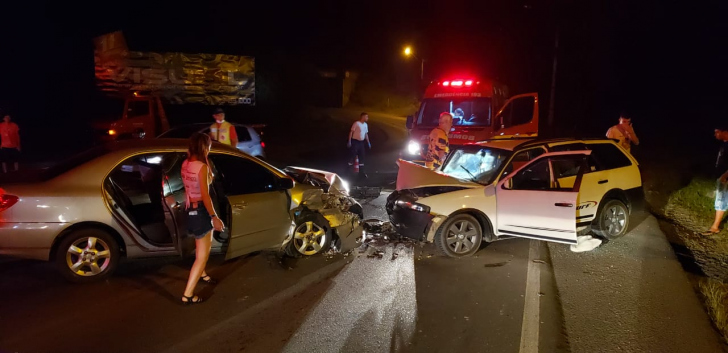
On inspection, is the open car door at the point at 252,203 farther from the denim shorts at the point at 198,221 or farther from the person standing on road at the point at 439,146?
the person standing on road at the point at 439,146

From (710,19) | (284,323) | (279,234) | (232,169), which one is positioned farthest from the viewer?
(710,19)

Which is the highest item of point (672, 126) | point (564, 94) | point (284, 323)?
point (564, 94)

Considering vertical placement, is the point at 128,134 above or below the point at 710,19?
below

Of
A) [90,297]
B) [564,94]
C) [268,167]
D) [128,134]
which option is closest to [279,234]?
[268,167]

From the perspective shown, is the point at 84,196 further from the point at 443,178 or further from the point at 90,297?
the point at 443,178

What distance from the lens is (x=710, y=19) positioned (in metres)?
37.0

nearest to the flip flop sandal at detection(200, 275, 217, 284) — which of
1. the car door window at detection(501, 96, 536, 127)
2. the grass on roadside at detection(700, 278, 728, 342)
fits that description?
the grass on roadside at detection(700, 278, 728, 342)

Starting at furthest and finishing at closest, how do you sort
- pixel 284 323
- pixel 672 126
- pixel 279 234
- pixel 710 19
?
1. pixel 710 19
2. pixel 672 126
3. pixel 279 234
4. pixel 284 323

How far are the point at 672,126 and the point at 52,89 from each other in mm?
34001

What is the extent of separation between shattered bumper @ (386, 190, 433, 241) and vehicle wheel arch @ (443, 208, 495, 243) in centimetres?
35

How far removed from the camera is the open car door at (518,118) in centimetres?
1105

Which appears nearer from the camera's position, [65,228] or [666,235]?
[65,228]

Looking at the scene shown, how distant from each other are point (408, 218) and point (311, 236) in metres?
1.28

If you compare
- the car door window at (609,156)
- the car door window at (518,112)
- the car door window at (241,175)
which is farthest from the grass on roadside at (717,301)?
the car door window at (518,112)
